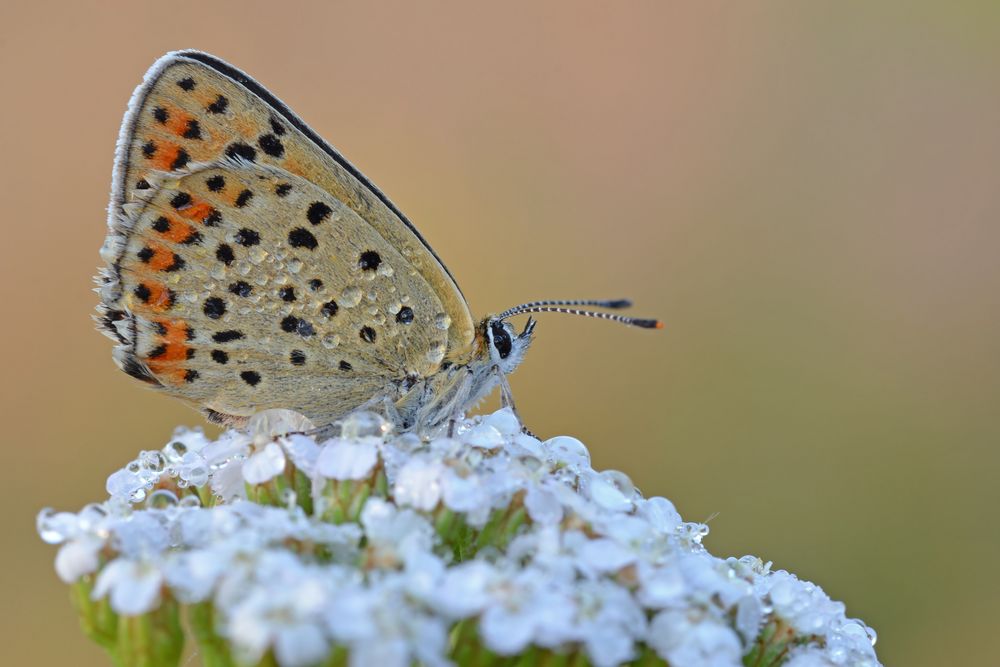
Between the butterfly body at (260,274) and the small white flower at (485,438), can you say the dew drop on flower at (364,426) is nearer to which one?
the small white flower at (485,438)

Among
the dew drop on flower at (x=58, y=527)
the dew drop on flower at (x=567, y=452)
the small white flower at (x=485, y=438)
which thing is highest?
the dew drop on flower at (x=567, y=452)

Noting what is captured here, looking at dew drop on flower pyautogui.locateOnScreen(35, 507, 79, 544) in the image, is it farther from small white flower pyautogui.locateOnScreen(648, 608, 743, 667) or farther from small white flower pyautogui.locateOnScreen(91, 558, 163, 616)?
small white flower pyautogui.locateOnScreen(648, 608, 743, 667)

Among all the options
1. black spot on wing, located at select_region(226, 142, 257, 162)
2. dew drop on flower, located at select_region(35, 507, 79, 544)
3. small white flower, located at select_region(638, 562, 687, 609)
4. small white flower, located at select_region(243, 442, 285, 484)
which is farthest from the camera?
black spot on wing, located at select_region(226, 142, 257, 162)

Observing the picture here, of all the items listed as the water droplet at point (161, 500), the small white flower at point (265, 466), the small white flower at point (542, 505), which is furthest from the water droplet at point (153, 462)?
the small white flower at point (542, 505)

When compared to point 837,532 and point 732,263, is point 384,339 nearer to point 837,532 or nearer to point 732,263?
point 837,532

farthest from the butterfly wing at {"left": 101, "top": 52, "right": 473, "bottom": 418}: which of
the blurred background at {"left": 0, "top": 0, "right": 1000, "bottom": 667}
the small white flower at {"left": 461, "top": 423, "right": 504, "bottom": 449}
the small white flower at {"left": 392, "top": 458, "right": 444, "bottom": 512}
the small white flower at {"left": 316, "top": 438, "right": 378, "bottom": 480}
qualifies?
the blurred background at {"left": 0, "top": 0, "right": 1000, "bottom": 667}
